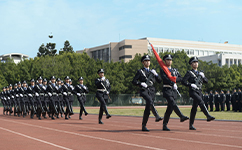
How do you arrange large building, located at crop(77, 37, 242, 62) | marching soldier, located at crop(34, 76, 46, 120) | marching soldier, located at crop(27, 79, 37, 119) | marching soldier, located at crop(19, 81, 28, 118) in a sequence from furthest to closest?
large building, located at crop(77, 37, 242, 62), marching soldier, located at crop(19, 81, 28, 118), marching soldier, located at crop(27, 79, 37, 119), marching soldier, located at crop(34, 76, 46, 120)

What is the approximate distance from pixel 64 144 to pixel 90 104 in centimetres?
4851

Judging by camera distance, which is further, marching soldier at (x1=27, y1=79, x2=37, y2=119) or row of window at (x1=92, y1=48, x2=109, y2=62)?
row of window at (x1=92, y1=48, x2=109, y2=62)

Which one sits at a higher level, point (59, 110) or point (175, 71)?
point (175, 71)

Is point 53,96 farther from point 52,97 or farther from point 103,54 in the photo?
point 103,54

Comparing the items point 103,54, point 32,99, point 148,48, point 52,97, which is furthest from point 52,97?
point 103,54

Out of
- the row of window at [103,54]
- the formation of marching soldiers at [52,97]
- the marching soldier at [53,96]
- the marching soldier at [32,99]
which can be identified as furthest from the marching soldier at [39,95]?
the row of window at [103,54]

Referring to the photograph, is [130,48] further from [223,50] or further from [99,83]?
[99,83]

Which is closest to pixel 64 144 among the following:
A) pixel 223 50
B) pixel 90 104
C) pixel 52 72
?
pixel 90 104

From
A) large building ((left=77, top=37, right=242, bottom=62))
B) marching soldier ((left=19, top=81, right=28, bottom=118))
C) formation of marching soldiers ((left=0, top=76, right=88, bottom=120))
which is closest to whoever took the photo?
formation of marching soldiers ((left=0, top=76, right=88, bottom=120))

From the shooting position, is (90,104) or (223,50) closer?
(90,104)

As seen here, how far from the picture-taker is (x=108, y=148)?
26.5ft

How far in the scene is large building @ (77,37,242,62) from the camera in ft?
374

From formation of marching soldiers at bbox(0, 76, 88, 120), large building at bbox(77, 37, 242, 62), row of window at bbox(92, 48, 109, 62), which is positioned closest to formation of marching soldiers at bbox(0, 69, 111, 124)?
formation of marching soldiers at bbox(0, 76, 88, 120)

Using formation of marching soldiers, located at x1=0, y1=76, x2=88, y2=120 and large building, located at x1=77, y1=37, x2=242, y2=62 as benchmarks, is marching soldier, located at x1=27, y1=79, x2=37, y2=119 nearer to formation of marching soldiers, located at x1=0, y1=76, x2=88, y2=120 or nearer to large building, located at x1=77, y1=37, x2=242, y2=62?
formation of marching soldiers, located at x1=0, y1=76, x2=88, y2=120
